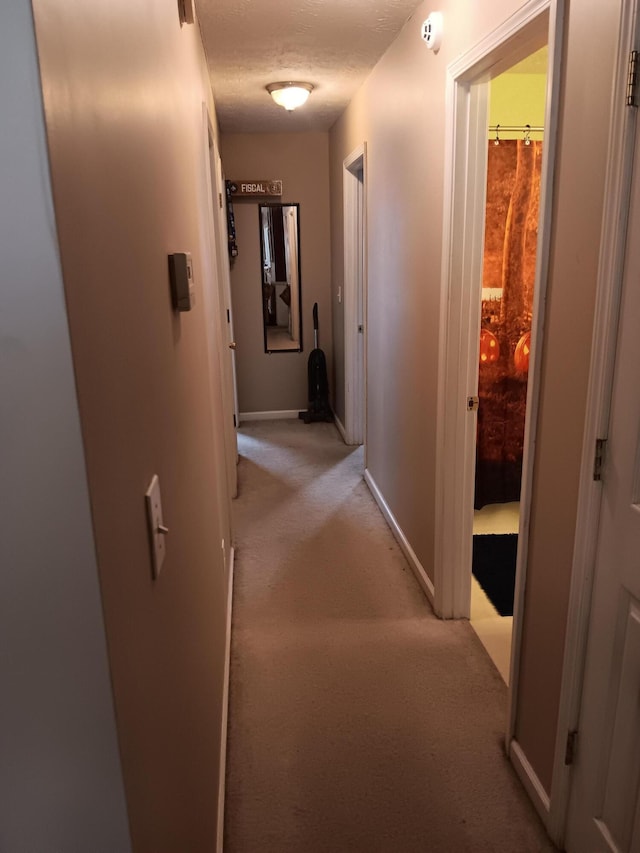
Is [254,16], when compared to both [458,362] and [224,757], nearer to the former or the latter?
[458,362]

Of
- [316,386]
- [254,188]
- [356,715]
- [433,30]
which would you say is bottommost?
→ [356,715]

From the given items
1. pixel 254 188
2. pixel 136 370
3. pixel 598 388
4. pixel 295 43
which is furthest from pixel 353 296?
pixel 136 370

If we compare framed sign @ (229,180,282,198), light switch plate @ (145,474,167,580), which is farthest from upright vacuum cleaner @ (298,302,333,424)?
light switch plate @ (145,474,167,580)

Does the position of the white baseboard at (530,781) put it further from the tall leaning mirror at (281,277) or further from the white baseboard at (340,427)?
the tall leaning mirror at (281,277)

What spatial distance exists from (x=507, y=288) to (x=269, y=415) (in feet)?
9.66

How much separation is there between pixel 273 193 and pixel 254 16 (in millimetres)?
2713

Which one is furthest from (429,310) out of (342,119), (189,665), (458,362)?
(342,119)

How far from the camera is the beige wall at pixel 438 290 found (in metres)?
1.38

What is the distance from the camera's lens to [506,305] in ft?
11.4

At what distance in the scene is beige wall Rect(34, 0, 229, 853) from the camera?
567 millimetres

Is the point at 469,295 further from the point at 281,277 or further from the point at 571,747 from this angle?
the point at 281,277

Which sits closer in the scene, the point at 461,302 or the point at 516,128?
the point at 461,302

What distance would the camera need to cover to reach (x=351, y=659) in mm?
2396

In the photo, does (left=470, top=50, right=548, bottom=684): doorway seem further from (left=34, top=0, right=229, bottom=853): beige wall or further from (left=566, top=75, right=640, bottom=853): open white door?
(left=34, top=0, right=229, bottom=853): beige wall
